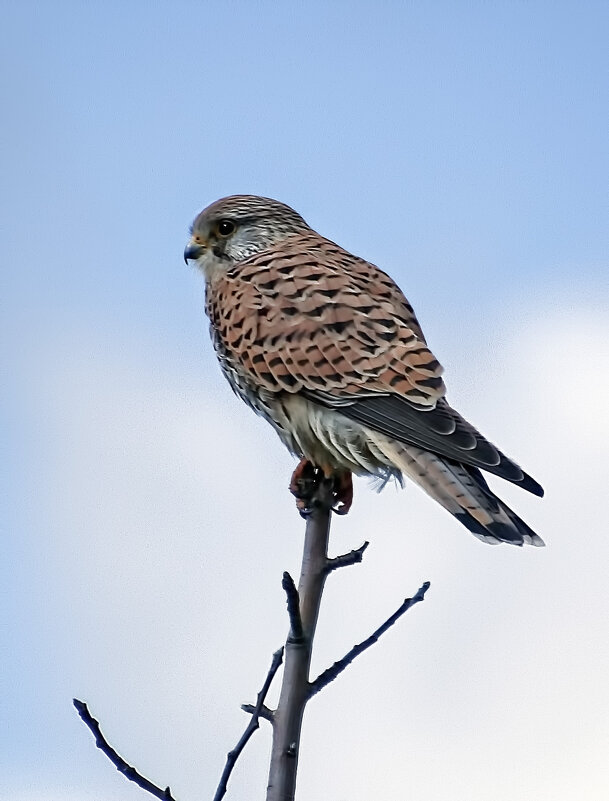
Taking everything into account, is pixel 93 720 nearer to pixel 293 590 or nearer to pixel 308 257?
pixel 293 590

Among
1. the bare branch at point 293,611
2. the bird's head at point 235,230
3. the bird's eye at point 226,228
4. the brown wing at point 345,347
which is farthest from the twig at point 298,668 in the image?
the bird's eye at point 226,228

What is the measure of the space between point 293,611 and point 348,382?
115cm

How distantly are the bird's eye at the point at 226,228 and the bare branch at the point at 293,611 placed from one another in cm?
239

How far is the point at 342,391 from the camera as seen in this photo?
3229mm

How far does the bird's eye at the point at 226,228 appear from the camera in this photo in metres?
4.36

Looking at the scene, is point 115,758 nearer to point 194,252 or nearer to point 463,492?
point 463,492

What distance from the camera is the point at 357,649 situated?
2387mm

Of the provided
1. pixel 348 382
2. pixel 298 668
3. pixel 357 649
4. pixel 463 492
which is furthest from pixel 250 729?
pixel 348 382

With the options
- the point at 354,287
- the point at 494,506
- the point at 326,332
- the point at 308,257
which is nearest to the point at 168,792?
the point at 494,506

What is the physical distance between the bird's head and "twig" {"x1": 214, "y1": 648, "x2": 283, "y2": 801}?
89.6 inches

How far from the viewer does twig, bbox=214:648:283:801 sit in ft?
6.73

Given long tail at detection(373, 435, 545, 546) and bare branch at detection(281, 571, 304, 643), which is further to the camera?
long tail at detection(373, 435, 545, 546)

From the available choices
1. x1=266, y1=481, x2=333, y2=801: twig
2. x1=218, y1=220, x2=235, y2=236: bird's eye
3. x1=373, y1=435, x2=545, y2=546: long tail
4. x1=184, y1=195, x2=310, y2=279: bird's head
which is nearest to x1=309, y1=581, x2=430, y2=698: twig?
x1=266, y1=481, x2=333, y2=801: twig

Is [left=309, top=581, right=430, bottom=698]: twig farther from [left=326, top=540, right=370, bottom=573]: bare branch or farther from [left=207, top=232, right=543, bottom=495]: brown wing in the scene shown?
[left=207, top=232, right=543, bottom=495]: brown wing
